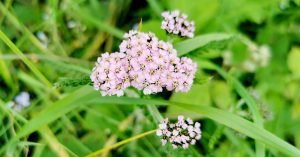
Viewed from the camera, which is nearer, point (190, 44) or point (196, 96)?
point (190, 44)

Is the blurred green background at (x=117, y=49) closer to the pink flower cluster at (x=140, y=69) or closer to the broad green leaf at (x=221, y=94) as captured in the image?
the broad green leaf at (x=221, y=94)

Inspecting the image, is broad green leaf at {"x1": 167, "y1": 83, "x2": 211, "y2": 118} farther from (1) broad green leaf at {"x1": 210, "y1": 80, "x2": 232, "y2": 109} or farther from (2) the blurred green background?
(1) broad green leaf at {"x1": 210, "y1": 80, "x2": 232, "y2": 109}

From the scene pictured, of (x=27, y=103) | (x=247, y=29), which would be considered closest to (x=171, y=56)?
(x=27, y=103)

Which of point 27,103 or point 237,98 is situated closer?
point 27,103

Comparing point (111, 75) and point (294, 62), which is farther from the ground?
point (294, 62)

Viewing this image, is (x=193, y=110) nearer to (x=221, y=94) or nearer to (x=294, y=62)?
(x=221, y=94)

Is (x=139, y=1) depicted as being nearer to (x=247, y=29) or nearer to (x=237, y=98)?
(x=247, y=29)

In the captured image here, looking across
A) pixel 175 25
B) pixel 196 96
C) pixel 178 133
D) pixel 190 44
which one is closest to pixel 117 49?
pixel 196 96
